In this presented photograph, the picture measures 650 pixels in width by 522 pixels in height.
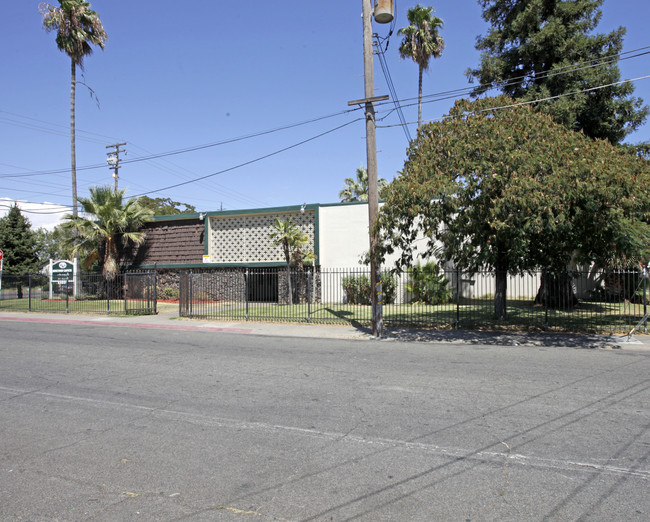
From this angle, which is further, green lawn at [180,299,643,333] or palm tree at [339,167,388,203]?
palm tree at [339,167,388,203]

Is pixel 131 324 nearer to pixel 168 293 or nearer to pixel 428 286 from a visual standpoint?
pixel 168 293

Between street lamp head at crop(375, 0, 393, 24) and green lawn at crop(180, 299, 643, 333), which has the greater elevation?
street lamp head at crop(375, 0, 393, 24)

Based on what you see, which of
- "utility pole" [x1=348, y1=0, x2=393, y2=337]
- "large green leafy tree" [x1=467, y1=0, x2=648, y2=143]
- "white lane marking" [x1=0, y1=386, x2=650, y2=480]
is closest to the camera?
"white lane marking" [x1=0, y1=386, x2=650, y2=480]

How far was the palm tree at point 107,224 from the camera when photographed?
26953 millimetres

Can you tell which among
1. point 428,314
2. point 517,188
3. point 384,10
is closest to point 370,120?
point 384,10

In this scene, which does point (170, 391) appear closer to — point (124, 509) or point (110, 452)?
point (110, 452)

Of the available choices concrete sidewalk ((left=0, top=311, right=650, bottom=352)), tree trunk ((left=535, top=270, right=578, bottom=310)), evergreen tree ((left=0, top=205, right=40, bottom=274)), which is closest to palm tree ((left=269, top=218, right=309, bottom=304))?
concrete sidewalk ((left=0, top=311, right=650, bottom=352))

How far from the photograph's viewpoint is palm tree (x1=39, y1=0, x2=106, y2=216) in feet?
94.6

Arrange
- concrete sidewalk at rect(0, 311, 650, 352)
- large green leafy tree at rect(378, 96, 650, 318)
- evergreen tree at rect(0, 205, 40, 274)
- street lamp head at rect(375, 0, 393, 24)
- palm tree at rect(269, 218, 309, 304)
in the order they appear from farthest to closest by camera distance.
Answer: evergreen tree at rect(0, 205, 40, 274) → palm tree at rect(269, 218, 309, 304) → concrete sidewalk at rect(0, 311, 650, 352) → street lamp head at rect(375, 0, 393, 24) → large green leafy tree at rect(378, 96, 650, 318)

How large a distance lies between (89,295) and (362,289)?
16.2 metres

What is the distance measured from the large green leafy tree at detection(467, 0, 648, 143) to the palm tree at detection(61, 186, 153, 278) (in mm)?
19787

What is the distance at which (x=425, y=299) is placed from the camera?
23062mm

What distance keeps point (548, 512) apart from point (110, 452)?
4098 mm

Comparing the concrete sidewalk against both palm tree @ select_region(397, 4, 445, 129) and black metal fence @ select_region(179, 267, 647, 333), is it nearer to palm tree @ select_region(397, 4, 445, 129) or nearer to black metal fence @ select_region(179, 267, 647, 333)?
black metal fence @ select_region(179, 267, 647, 333)
